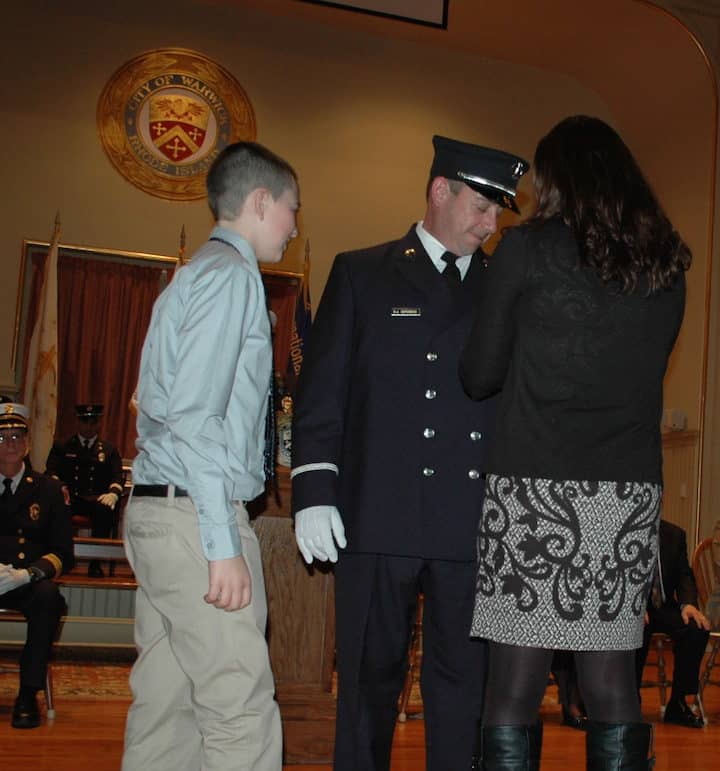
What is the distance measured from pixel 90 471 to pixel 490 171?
688 cm

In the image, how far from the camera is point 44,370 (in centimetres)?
916

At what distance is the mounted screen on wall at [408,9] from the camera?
30.0 ft

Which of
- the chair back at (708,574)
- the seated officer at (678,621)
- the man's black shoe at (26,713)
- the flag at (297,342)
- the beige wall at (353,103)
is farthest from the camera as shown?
the beige wall at (353,103)

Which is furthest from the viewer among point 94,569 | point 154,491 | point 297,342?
point 94,569

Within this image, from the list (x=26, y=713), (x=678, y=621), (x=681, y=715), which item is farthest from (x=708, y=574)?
(x=26, y=713)

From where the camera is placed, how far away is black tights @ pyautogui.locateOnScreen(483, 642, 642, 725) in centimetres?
186

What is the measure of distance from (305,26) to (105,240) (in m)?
2.88

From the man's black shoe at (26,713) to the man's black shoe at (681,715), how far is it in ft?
9.67

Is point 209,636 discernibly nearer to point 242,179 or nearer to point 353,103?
point 242,179

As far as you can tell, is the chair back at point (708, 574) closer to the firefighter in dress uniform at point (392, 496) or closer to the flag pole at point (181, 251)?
the firefighter in dress uniform at point (392, 496)

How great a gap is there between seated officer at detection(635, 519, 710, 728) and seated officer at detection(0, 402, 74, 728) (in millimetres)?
2681

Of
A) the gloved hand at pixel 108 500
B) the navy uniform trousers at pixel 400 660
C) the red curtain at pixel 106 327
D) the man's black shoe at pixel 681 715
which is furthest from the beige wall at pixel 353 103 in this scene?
the navy uniform trousers at pixel 400 660

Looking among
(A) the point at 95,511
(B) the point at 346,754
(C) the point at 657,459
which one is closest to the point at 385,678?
(B) the point at 346,754

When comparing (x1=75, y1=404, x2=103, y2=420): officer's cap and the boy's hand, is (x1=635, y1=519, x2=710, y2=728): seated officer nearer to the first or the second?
the boy's hand
